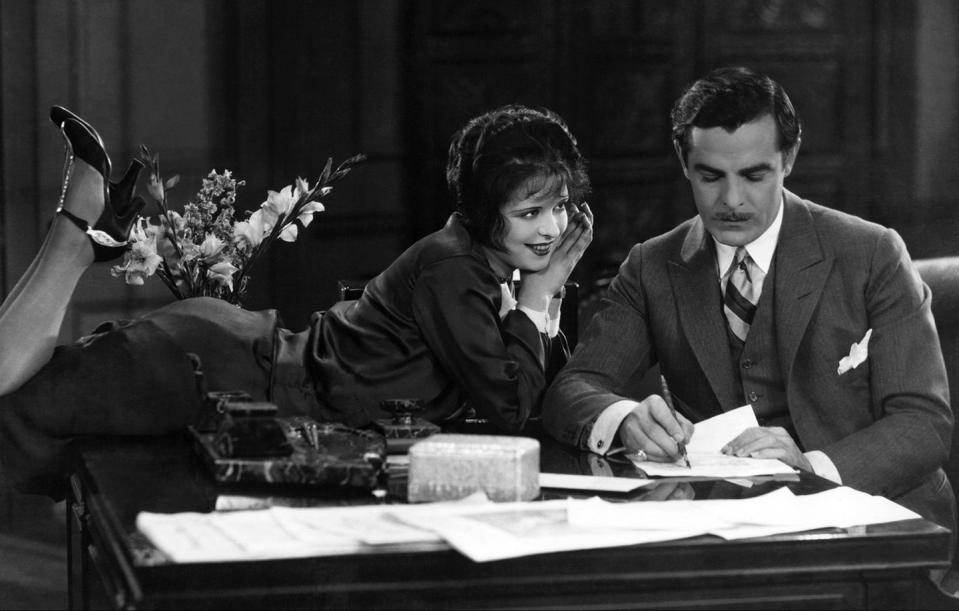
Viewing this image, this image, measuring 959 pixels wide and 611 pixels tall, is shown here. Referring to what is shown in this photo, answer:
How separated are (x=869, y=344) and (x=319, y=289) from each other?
3.35 m

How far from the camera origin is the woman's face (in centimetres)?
280

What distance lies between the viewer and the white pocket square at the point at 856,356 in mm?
2643

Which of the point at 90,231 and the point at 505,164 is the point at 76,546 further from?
the point at 505,164

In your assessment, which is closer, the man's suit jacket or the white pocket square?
the man's suit jacket

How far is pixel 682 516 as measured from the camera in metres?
1.69

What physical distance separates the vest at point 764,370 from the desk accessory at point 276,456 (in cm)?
103

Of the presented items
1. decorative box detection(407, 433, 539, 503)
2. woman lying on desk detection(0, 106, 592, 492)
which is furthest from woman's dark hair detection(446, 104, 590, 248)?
decorative box detection(407, 433, 539, 503)

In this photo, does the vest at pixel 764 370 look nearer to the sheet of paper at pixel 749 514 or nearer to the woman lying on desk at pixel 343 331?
the woman lying on desk at pixel 343 331

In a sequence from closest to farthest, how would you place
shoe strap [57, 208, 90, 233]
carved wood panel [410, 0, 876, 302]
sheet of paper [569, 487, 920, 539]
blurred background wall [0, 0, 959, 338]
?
sheet of paper [569, 487, 920, 539] → shoe strap [57, 208, 90, 233] → blurred background wall [0, 0, 959, 338] → carved wood panel [410, 0, 876, 302]

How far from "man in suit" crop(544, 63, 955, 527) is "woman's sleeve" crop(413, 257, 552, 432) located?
0.08 meters

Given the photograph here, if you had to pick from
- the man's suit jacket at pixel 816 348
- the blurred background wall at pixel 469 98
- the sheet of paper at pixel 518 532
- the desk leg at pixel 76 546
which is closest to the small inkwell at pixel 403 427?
the sheet of paper at pixel 518 532

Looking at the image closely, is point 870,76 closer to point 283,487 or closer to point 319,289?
point 319,289

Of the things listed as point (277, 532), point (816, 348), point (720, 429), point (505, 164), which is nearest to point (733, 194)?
point (816, 348)

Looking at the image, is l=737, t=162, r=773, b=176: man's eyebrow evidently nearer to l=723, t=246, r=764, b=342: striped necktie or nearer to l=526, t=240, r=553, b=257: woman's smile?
l=723, t=246, r=764, b=342: striped necktie
